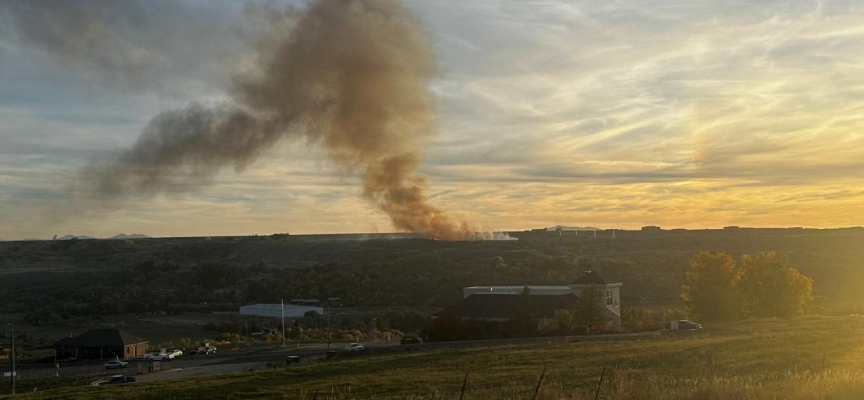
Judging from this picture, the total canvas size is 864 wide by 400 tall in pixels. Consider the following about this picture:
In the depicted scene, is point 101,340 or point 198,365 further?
point 101,340

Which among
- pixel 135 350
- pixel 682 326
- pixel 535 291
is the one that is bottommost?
pixel 135 350

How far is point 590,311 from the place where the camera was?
5988 cm

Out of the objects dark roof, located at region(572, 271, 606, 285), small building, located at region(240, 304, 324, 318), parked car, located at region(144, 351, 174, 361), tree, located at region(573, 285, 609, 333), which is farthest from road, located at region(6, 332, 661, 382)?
small building, located at region(240, 304, 324, 318)

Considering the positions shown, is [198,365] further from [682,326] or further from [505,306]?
[682,326]

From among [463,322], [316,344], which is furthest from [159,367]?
[463,322]

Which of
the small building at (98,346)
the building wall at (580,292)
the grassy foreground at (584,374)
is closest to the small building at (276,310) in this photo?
the building wall at (580,292)

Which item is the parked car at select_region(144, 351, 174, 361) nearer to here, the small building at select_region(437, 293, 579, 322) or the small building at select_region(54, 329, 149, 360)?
the small building at select_region(54, 329, 149, 360)

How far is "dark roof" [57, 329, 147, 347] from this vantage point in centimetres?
6642

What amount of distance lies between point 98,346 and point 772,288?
57.9 metres

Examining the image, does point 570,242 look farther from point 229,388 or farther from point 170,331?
point 229,388

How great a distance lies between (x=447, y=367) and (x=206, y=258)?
170 meters

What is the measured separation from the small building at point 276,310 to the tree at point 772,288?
49.3 meters

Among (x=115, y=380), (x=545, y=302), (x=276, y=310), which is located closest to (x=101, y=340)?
(x=115, y=380)

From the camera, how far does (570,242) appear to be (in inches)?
7633
